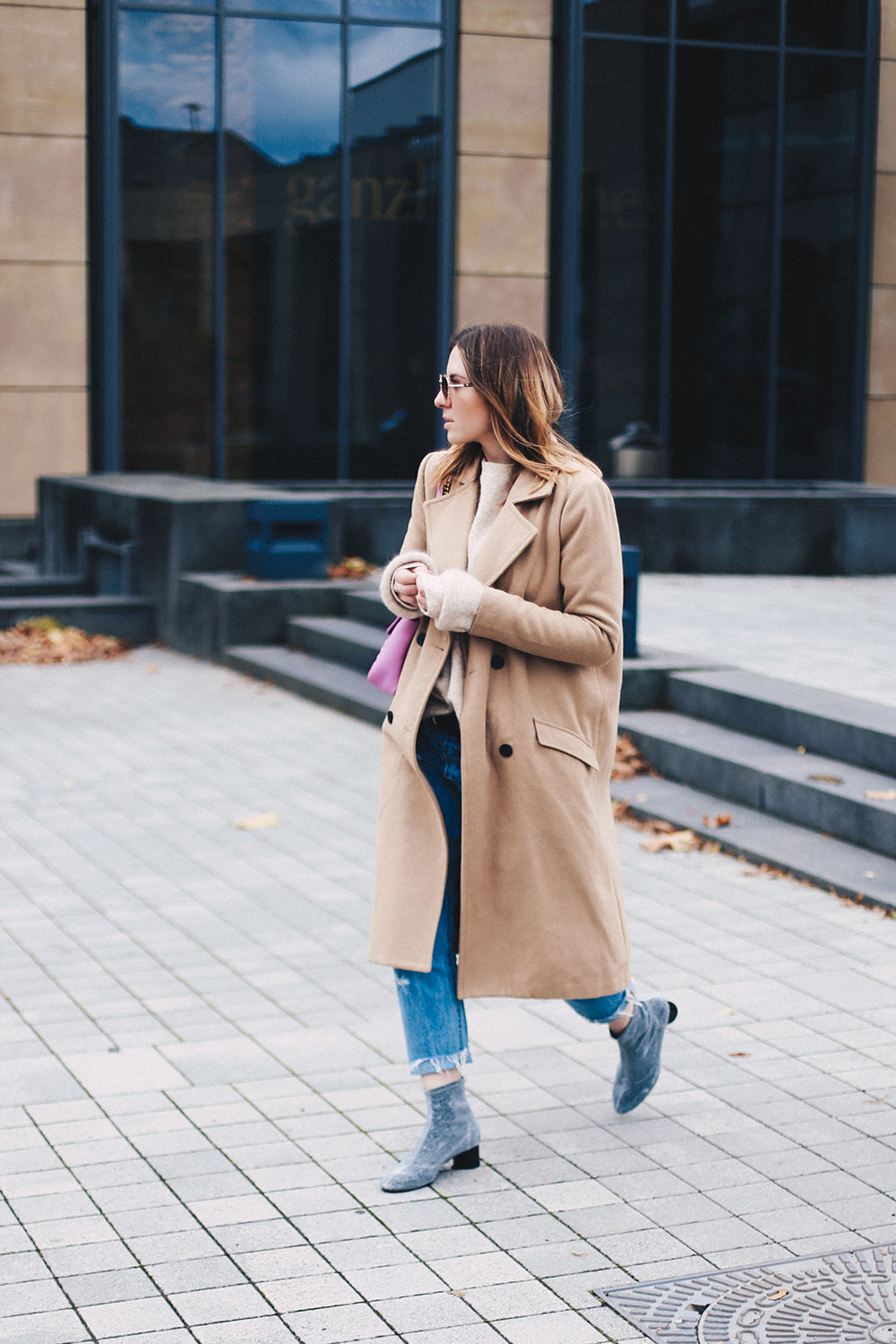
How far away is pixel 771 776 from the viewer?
7.55 metres

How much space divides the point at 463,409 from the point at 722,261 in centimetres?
1707

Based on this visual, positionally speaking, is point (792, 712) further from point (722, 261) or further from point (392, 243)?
point (722, 261)

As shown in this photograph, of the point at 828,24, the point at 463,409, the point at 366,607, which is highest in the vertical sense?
the point at 828,24

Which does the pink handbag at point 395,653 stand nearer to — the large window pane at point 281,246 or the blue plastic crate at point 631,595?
the blue plastic crate at point 631,595

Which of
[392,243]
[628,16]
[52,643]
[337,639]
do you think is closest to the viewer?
[337,639]

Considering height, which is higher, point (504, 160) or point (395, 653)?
point (504, 160)

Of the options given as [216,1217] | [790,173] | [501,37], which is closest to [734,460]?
[790,173]

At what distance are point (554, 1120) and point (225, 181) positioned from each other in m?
15.9

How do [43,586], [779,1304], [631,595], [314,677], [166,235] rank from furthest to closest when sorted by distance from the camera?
[166,235] < [43,586] < [314,677] < [631,595] < [779,1304]

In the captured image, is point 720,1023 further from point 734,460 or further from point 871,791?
point 734,460

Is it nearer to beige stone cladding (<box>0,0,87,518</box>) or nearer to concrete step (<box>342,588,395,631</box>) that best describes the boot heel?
concrete step (<box>342,588,395,631</box>)

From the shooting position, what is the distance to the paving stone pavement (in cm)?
359

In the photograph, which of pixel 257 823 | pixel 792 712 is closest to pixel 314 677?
pixel 257 823

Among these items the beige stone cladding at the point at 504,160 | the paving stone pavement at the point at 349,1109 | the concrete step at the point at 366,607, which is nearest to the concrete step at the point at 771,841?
the paving stone pavement at the point at 349,1109
